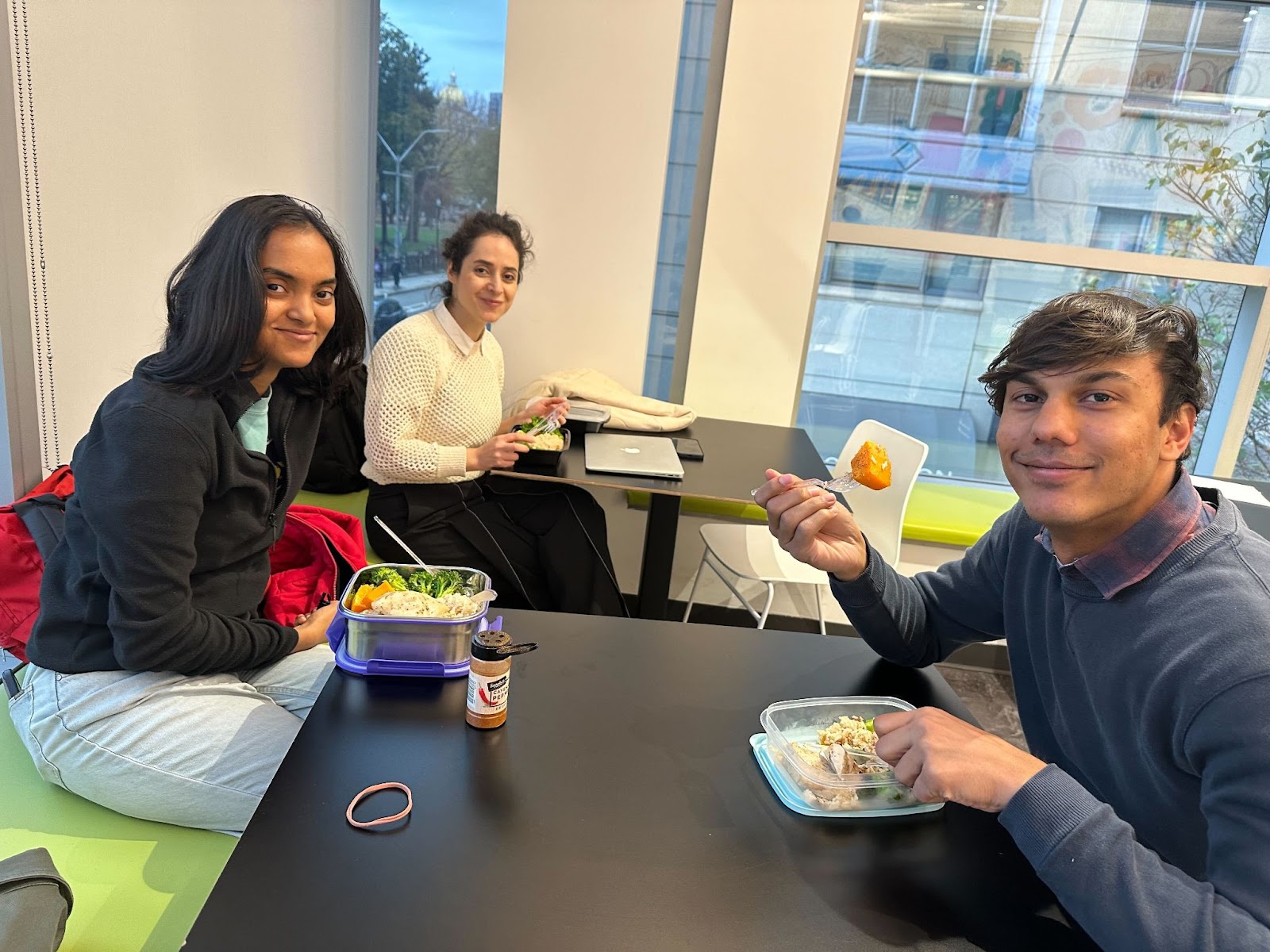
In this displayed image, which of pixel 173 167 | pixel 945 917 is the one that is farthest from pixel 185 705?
pixel 173 167

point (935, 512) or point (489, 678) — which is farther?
point (935, 512)

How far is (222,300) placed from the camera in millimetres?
1481

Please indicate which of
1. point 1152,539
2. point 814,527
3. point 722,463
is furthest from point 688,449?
point 1152,539

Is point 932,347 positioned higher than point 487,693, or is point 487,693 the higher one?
point 932,347

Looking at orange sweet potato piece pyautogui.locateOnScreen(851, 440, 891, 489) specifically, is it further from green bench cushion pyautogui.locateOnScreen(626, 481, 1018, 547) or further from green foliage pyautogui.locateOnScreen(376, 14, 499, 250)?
green foliage pyautogui.locateOnScreen(376, 14, 499, 250)

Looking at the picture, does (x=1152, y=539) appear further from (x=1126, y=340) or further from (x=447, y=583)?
(x=447, y=583)

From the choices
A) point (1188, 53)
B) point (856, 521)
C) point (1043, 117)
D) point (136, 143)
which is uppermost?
point (1188, 53)

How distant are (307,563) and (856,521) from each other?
183 cm

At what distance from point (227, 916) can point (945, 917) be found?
74 centimetres

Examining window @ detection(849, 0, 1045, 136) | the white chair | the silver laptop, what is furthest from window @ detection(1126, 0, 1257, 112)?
the silver laptop

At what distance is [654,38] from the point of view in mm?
3285

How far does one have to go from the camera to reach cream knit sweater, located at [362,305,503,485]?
8.34 feet

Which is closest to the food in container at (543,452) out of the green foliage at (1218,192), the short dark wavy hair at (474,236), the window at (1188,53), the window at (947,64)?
the short dark wavy hair at (474,236)

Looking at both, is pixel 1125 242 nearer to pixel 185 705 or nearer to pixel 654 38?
pixel 654 38
